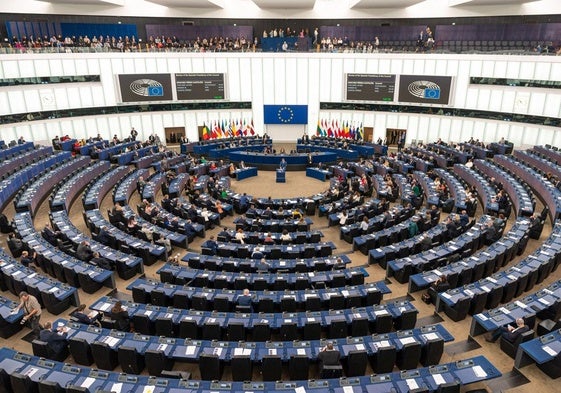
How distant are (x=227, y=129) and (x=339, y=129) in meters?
11.1

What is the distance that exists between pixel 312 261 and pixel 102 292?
7957 mm

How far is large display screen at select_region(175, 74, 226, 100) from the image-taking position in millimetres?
37875

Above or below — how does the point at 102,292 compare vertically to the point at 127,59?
below

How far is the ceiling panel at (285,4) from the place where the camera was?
34.8 meters

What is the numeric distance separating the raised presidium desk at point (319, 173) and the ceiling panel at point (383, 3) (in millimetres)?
16245

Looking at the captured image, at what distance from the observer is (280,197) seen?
26.5m

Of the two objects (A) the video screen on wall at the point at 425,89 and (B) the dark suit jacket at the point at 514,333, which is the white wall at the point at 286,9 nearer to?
(A) the video screen on wall at the point at 425,89

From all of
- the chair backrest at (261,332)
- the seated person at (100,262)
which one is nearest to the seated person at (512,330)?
the chair backrest at (261,332)

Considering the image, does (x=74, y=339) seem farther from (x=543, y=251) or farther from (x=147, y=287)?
(x=543, y=251)

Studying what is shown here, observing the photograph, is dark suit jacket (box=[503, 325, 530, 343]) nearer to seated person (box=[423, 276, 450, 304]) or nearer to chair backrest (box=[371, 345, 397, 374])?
seated person (box=[423, 276, 450, 304])

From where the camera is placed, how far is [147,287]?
1364cm

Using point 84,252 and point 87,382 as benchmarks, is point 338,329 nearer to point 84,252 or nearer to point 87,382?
point 87,382

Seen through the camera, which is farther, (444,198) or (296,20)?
(296,20)

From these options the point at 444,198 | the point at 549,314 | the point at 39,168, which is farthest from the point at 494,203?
the point at 39,168
